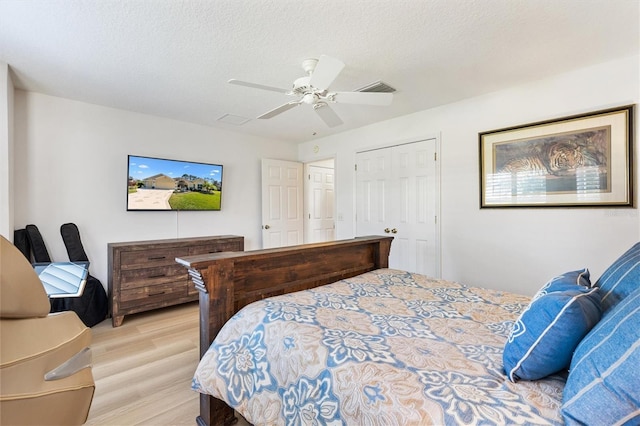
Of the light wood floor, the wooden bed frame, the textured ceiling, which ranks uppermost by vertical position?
the textured ceiling

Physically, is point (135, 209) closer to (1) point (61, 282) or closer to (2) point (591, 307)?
(1) point (61, 282)

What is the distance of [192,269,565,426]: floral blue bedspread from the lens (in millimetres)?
875

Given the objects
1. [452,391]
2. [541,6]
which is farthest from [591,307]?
[541,6]

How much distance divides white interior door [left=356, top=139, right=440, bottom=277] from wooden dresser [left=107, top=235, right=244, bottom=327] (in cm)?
221

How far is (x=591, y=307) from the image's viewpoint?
39.4 inches

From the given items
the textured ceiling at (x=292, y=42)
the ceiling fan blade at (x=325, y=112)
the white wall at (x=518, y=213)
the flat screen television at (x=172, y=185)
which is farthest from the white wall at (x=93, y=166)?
the white wall at (x=518, y=213)

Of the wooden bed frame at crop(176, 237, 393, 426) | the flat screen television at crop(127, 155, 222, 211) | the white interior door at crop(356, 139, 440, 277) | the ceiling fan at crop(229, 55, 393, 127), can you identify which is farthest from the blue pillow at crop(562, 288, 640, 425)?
the flat screen television at crop(127, 155, 222, 211)

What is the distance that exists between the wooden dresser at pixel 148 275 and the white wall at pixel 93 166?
1.35ft

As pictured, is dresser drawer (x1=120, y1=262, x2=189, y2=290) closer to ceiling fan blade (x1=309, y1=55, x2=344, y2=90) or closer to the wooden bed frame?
the wooden bed frame

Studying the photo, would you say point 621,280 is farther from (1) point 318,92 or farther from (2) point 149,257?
(2) point 149,257

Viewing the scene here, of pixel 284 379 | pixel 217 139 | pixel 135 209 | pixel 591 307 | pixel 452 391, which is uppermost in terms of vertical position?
pixel 217 139

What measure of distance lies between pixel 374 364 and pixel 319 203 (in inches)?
180

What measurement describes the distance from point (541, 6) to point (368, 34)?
1.04 m

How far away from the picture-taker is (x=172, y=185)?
154 inches
